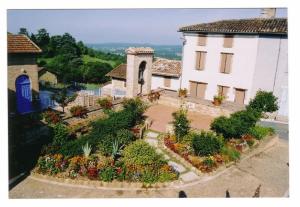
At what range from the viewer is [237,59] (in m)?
22.5

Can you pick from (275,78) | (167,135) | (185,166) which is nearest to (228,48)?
(275,78)

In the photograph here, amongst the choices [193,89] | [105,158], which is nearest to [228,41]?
[193,89]

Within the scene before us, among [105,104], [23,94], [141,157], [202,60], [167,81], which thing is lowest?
[141,157]

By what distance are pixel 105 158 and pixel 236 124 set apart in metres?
6.80

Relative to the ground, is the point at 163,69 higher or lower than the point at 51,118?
higher

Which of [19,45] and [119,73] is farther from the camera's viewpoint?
[119,73]

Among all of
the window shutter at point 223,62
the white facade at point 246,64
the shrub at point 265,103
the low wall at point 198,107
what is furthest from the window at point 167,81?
the shrub at point 265,103

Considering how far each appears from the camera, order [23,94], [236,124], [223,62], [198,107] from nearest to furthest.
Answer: [236,124] < [23,94] < [198,107] < [223,62]

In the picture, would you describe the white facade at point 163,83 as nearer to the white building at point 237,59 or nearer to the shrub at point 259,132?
the white building at point 237,59

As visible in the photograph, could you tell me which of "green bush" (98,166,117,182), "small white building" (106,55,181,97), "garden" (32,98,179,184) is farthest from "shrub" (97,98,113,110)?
"green bush" (98,166,117,182)

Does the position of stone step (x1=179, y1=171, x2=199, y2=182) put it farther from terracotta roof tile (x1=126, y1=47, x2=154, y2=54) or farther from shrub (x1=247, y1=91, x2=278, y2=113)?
terracotta roof tile (x1=126, y1=47, x2=154, y2=54)

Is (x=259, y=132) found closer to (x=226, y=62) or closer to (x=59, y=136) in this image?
(x=226, y=62)

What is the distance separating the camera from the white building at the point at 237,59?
21.2 meters
